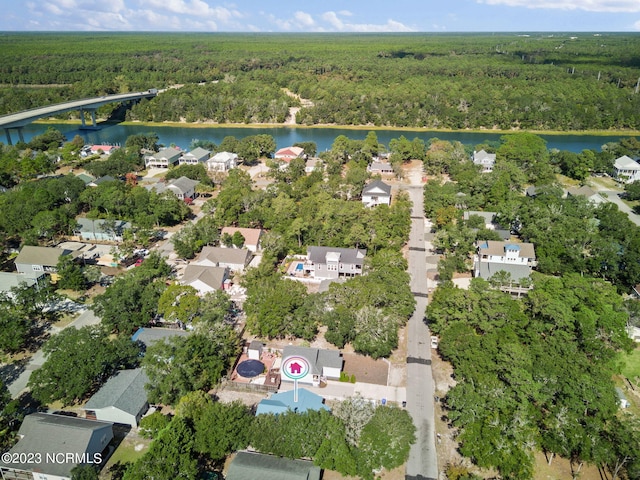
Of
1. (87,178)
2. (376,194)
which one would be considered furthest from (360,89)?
(87,178)

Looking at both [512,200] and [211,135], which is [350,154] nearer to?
[512,200]

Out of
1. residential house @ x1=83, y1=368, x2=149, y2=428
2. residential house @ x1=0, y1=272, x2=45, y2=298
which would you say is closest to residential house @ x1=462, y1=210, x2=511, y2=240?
residential house @ x1=83, y1=368, x2=149, y2=428

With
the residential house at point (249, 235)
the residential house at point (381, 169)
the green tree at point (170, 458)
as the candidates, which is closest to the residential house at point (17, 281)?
the residential house at point (249, 235)

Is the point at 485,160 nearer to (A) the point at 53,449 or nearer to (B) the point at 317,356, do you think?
(B) the point at 317,356

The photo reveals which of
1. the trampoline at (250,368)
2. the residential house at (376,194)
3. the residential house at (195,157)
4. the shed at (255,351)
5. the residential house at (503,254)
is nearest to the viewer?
the trampoline at (250,368)

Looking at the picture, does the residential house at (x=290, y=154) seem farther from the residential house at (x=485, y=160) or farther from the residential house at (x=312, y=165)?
the residential house at (x=485, y=160)

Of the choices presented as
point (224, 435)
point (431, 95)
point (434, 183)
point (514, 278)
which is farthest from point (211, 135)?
point (224, 435)
